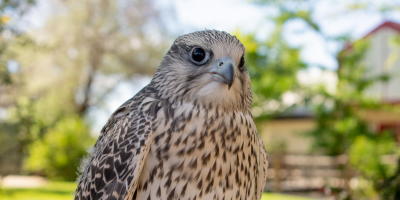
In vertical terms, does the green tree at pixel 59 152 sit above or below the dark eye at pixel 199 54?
below

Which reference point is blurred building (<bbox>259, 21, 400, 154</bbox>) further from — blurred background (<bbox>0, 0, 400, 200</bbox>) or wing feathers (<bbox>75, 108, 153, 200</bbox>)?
wing feathers (<bbox>75, 108, 153, 200</bbox>)

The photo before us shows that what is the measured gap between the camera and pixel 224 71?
1569 mm

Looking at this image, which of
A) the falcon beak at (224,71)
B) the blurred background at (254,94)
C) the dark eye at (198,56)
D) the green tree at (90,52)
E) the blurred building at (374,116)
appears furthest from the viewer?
the green tree at (90,52)

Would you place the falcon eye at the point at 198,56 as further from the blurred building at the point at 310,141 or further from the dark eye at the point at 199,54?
the blurred building at the point at 310,141

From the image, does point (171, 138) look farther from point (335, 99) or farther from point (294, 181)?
point (294, 181)

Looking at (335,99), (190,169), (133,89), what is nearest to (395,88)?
(335,99)

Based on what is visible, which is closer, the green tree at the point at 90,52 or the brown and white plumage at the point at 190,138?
the brown and white plumage at the point at 190,138

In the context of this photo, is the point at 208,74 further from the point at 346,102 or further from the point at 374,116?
the point at 374,116

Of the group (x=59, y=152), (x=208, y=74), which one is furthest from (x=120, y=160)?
(x=59, y=152)

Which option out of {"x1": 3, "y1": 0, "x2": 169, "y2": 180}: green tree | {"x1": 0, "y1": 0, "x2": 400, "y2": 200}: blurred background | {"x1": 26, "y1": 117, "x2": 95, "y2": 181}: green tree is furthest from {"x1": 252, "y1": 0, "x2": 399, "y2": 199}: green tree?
{"x1": 3, "y1": 0, "x2": 169, "y2": 180}: green tree

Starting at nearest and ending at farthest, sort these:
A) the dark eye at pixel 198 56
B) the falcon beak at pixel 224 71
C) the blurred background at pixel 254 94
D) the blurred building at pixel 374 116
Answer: the falcon beak at pixel 224 71 < the dark eye at pixel 198 56 < the blurred background at pixel 254 94 < the blurred building at pixel 374 116

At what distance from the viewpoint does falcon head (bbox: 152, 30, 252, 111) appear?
1622mm

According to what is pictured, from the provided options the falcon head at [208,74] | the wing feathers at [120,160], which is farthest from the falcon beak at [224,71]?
the wing feathers at [120,160]

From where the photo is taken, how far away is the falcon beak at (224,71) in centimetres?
155
